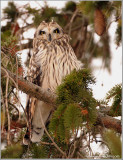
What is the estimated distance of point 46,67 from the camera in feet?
→ 10.3

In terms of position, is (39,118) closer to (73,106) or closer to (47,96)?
(47,96)

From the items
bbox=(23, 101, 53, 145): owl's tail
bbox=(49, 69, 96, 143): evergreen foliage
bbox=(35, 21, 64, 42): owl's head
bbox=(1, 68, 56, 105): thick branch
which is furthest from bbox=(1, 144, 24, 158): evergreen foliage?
bbox=(35, 21, 64, 42): owl's head

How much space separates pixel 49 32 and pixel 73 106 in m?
1.80

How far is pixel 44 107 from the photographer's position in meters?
3.22

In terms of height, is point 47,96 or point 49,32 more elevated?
point 49,32

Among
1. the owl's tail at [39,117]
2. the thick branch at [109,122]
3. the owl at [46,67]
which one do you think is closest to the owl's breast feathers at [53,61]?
the owl at [46,67]

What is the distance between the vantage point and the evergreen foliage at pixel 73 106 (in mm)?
1891

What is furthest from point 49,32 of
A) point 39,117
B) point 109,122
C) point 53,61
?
point 109,122

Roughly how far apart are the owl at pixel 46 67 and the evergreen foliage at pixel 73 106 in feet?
3.05

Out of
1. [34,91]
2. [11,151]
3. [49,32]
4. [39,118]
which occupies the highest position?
[49,32]

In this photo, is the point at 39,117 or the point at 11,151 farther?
the point at 39,117

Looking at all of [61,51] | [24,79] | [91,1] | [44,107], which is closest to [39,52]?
[61,51]

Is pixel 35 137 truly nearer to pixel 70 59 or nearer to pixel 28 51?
pixel 70 59

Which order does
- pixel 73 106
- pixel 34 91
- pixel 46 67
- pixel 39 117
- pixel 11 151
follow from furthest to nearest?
pixel 39 117 → pixel 46 67 → pixel 34 91 → pixel 11 151 → pixel 73 106
